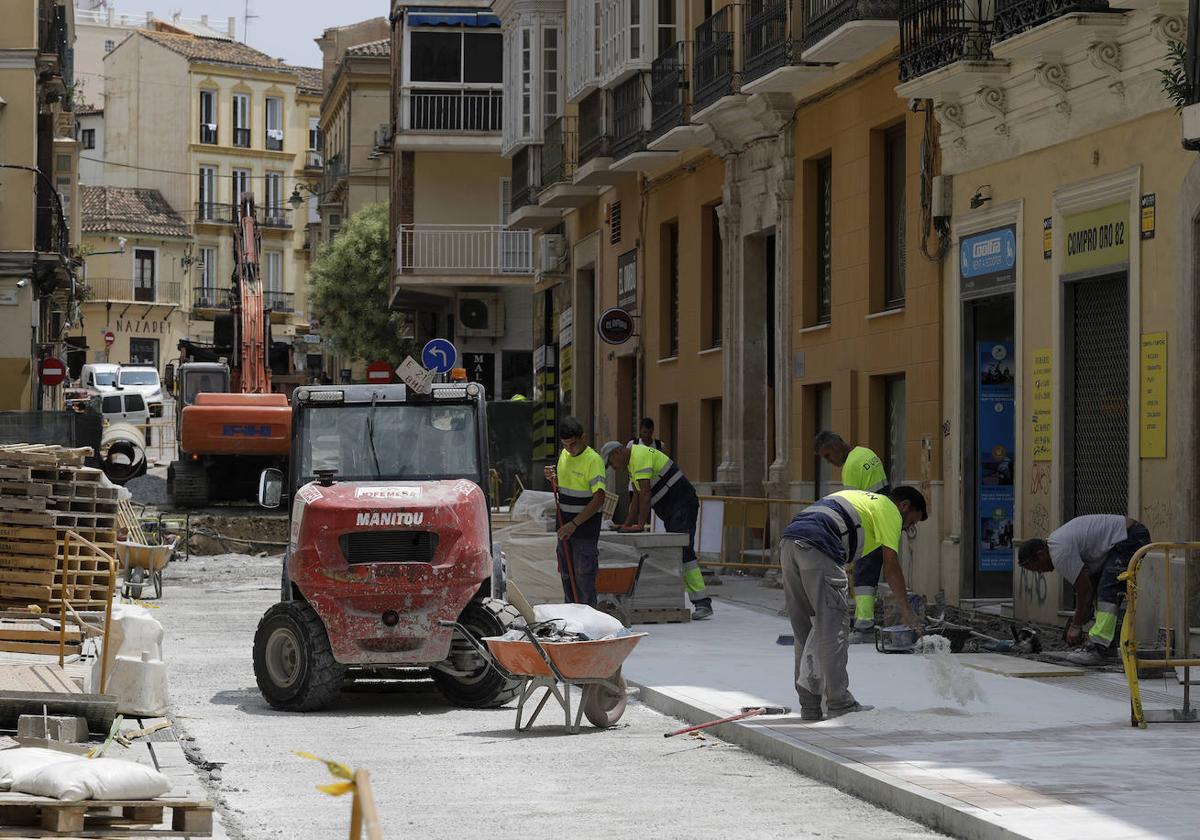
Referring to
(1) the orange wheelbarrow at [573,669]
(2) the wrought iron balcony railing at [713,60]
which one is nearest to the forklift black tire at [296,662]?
(1) the orange wheelbarrow at [573,669]

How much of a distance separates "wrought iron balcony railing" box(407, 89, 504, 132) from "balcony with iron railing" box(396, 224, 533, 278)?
2366 millimetres

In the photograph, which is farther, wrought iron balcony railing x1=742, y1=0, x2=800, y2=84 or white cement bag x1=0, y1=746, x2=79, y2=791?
wrought iron balcony railing x1=742, y1=0, x2=800, y2=84

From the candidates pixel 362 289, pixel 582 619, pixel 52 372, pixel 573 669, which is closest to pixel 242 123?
pixel 362 289

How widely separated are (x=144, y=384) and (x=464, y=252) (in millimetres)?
19819

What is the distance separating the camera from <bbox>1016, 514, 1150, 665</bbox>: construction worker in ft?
47.1

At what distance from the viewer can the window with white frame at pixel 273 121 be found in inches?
3593

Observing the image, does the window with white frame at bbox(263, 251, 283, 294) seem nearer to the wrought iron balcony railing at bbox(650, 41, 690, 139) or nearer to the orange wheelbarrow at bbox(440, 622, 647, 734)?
the wrought iron balcony railing at bbox(650, 41, 690, 139)

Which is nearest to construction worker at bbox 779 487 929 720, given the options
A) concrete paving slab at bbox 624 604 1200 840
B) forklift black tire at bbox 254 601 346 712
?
concrete paving slab at bbox 624 604 1200 840

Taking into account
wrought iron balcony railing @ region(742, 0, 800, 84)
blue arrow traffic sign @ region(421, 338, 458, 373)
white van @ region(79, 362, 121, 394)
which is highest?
wrought iron balcony railing @ region(742, 0, 800, 84)

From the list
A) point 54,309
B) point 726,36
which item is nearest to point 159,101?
point 54,309

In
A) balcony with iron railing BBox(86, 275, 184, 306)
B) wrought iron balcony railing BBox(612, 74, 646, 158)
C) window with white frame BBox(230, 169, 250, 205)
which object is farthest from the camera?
window with white frame BBox(230, 169, 250, 205)

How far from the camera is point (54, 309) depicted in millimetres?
52188

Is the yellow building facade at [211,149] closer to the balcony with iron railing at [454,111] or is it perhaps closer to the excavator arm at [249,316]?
the balcony with iron railing at [454,111]

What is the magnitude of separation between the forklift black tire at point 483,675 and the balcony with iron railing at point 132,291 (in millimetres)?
73729
